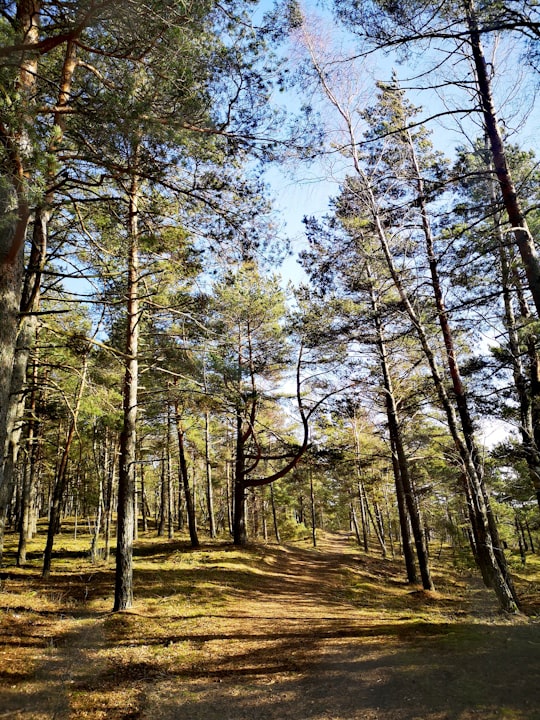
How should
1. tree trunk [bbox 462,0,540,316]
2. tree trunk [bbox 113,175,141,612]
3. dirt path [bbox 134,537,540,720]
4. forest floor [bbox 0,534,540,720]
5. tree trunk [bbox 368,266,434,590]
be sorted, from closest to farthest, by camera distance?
dirt path [bbox 134,537,540,720]
forest floor [bbox 0,534,540,720]
tree trunk [bbox 462,0,540,316]
tree trunk [bbox 113,175,141,612]
tree trunk [bbox 368,266,434,590]

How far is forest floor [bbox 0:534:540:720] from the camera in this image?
443 centimetres

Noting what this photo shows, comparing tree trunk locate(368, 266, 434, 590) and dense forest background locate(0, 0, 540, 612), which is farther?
tree trunk locate(368, 266, 434, 590)

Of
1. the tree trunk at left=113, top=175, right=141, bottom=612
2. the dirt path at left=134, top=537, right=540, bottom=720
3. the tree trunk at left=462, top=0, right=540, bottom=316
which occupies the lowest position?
the dirt path at left=134, top=537, right=540, bottom=720

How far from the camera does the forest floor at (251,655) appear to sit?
14.5 ft

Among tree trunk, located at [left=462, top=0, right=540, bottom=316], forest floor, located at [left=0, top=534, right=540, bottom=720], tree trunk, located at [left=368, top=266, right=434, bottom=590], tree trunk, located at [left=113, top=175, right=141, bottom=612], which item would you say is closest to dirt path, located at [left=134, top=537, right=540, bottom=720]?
forest floor, located at [left=0, top=534, right=540, bottom=720]

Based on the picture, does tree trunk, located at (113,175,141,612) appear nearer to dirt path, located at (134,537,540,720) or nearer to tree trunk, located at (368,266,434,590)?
dirt path, located at (134,537,540,720)

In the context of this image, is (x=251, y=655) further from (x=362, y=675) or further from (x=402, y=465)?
(x=402, y=465)

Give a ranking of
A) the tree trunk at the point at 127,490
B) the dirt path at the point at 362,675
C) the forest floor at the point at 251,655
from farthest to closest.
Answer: the tree trunk at the point at 127,490 → the forest floor at the point at 251,655 → the dirt path at the point at 362,675

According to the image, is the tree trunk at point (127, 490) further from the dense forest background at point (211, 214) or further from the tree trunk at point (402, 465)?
the tree trunk at point (402, 465)

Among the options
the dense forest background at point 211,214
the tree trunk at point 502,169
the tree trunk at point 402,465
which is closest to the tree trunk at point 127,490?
the dense forest background at point 211,214

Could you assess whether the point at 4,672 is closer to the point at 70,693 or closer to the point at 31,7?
the point at 70,693

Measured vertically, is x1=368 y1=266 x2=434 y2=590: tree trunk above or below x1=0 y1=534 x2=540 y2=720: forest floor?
above

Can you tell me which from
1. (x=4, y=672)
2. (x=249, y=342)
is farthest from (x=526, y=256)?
(x=249, y=342)

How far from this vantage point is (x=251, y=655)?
21.4ft
